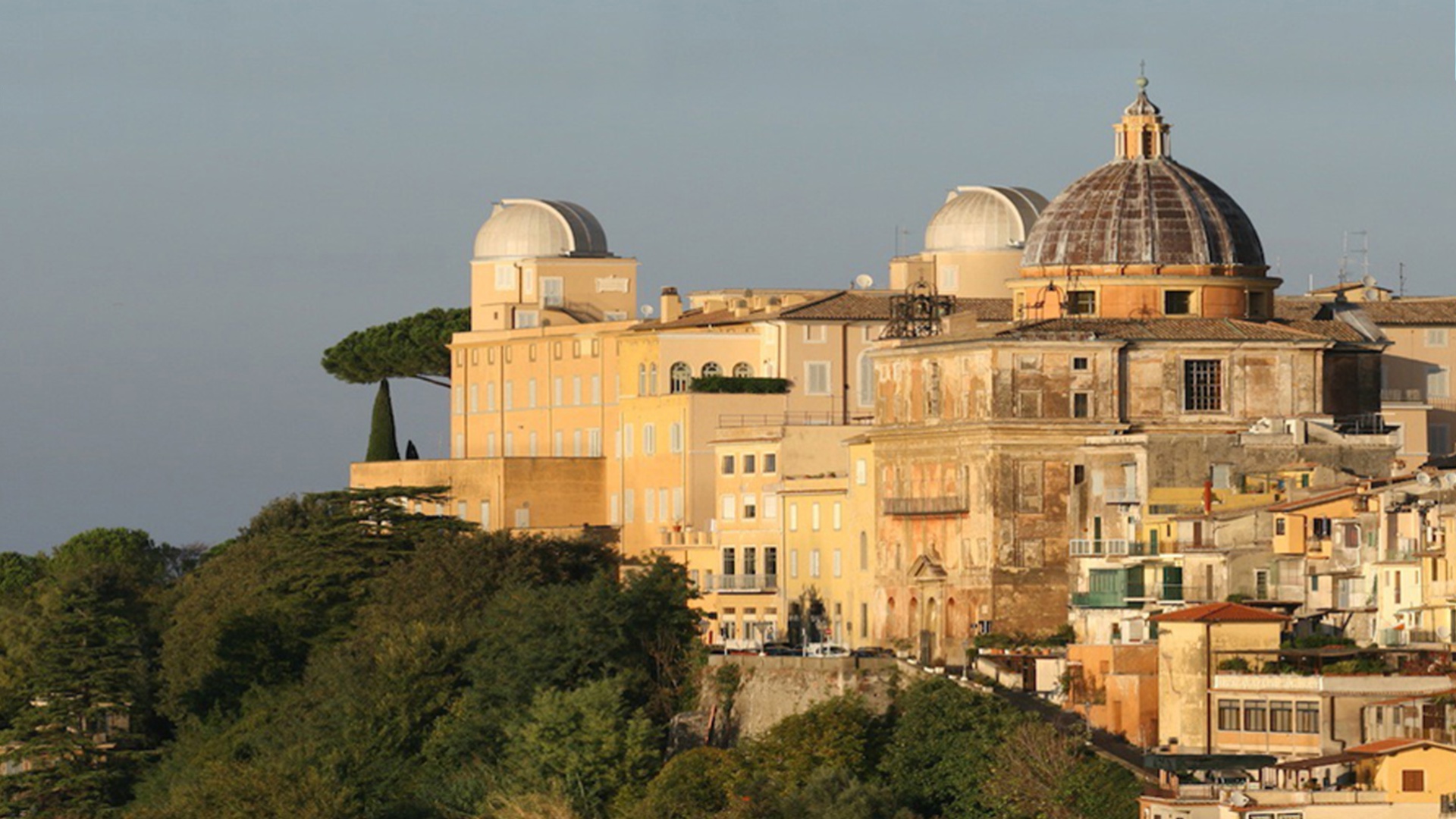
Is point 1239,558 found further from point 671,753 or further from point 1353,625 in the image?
point 671,753

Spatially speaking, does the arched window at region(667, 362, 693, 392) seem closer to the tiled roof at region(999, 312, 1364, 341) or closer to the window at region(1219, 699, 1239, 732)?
the tiled roof at region(999, 312, 1364, 341)

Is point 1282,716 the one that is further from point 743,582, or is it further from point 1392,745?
point 743,582

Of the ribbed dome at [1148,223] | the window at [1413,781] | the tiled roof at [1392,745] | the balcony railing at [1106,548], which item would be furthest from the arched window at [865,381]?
the window at [1413,781]

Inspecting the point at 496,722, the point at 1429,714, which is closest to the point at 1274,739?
the point at 1429,714

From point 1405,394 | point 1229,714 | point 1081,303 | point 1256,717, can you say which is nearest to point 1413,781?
point 1256,717

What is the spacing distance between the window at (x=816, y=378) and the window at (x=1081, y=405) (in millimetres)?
16070

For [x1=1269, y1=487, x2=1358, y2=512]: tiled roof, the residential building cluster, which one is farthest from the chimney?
[x1=1269, y1=487, x2=1358, y2=512]: tiled roof

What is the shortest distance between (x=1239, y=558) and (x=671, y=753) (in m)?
11.6

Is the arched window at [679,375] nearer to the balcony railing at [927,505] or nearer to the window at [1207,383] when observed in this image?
the balcony railing at [927,505]

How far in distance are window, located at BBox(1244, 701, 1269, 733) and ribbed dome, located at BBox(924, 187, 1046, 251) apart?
123 feet

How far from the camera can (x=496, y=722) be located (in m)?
84.1

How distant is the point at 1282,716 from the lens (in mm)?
70750

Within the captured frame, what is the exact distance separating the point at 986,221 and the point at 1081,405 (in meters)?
23.3

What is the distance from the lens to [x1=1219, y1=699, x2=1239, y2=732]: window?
2820 inches
